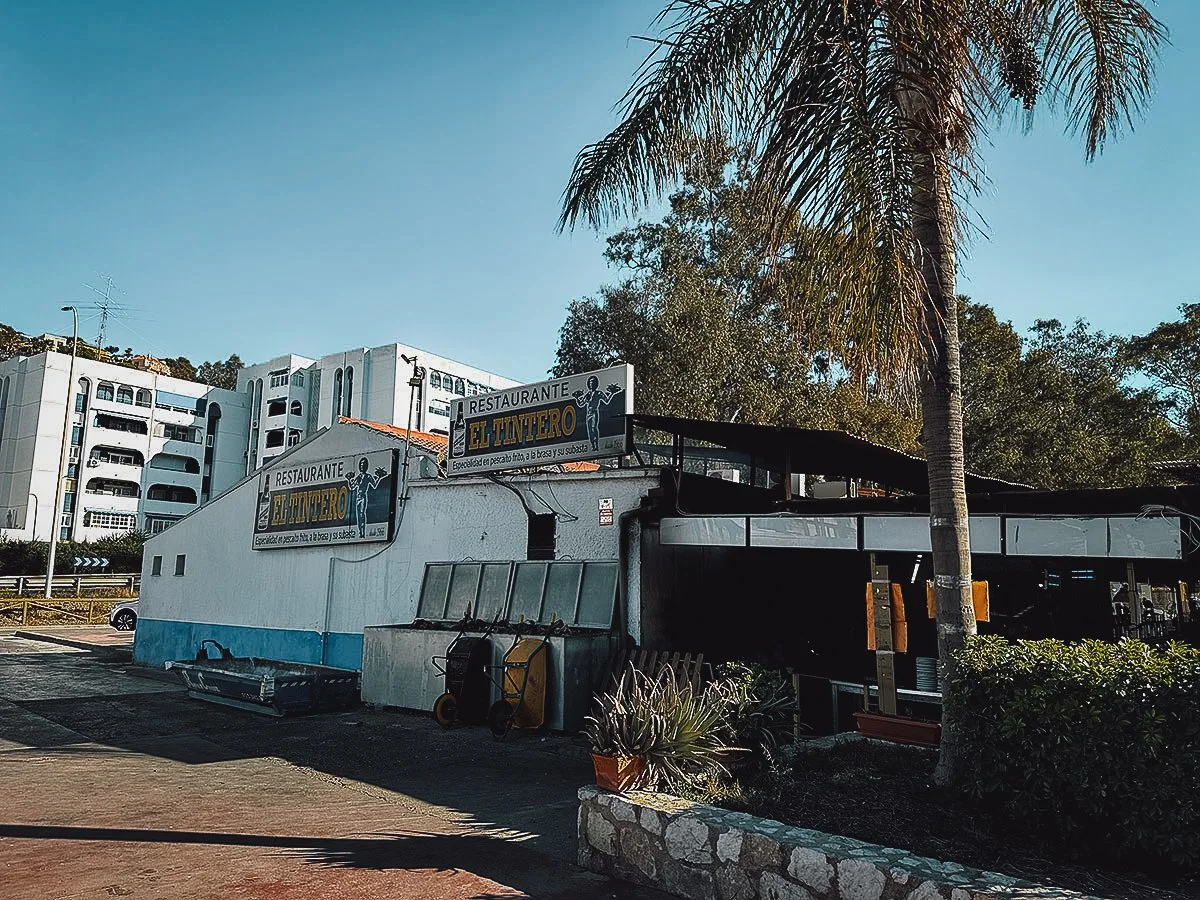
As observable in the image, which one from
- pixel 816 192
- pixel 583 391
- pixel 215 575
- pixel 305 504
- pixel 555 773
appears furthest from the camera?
pixel 215 575

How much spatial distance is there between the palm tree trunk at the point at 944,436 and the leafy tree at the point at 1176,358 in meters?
30.6

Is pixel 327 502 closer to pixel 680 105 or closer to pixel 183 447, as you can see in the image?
pixel 680 105

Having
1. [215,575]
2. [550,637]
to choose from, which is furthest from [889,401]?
[215,575]

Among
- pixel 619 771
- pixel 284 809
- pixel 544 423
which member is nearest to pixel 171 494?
pixel 544 423

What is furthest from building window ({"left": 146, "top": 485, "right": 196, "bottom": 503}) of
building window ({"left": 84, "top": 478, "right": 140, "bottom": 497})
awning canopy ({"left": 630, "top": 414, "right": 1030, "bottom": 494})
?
awning canopy ({"left": 630, "top": 414, "right": 1030, "bottom": 494})

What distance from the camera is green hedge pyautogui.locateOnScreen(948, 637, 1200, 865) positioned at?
464cm

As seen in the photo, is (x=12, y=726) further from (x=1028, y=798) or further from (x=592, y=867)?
(x=1028, y=798)

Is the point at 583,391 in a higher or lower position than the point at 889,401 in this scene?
higher

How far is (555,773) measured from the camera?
9016 mm

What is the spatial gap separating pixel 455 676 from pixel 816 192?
8264 millimetres

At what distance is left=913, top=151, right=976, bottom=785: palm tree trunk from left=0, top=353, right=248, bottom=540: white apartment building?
181ft

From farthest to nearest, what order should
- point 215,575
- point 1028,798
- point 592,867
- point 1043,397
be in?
point 1043,397 < point 215,575 < point 592,867 < point 1028,798

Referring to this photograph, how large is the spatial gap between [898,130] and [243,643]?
56.3ft

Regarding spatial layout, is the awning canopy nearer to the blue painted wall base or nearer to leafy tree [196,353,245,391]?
the blue painted wall base
